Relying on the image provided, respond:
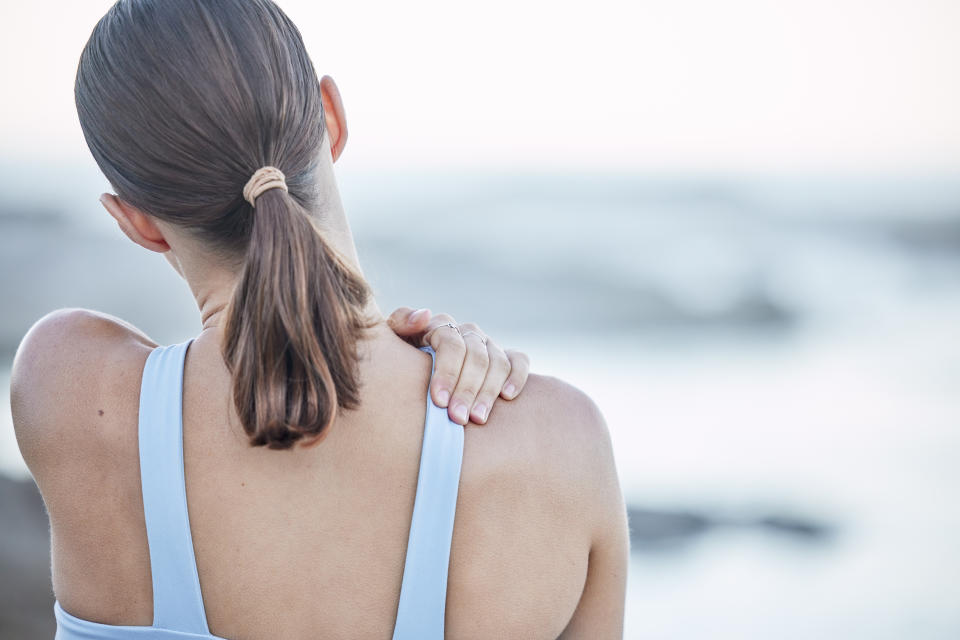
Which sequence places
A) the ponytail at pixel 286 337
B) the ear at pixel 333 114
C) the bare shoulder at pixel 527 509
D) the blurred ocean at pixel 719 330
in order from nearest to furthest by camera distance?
the ponytail at pixel 286 337 → the bare shoulder at pixel 527 509 → the ear at pixel 333 114 → the blurred ocean at pixel 719 330

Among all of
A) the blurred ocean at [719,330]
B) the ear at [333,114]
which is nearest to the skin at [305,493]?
the ear at [333,114]

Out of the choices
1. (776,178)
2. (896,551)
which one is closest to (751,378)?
(896,551)

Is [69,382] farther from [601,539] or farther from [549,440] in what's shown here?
[601,539]

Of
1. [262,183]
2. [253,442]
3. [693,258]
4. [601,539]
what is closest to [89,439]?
[253,442]

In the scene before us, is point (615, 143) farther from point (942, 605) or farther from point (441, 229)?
point (942, 605)

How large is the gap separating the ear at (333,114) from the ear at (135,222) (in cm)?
26

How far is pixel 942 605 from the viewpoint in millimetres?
3117

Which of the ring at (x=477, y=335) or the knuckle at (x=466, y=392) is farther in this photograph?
the ring at (x=477, y=335)

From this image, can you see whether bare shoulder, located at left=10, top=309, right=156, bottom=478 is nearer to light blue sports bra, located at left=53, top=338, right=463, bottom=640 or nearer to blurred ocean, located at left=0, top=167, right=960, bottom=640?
light blue sports bra, located at left=53, top=338, right=463, bottom=640

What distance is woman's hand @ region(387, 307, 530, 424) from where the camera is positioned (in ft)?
3.19

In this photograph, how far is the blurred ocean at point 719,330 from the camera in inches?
135

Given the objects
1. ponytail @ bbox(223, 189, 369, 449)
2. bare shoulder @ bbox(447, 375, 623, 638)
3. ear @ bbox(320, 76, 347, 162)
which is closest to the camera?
ponytail @ bbox(223, 189, 369, 449)

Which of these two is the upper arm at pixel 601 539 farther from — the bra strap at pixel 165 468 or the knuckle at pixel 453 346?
the bra strap at pixel 165 468

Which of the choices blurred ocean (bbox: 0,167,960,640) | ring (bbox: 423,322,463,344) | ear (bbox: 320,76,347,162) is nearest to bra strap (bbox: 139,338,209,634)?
ring (bbox: 423,322,463,344)
